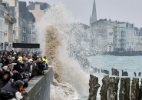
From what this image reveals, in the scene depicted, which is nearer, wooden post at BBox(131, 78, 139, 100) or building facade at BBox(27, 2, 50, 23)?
→ wooden post at BBox(131, 78, 139, 100)

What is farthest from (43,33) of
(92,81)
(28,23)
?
(28,23)

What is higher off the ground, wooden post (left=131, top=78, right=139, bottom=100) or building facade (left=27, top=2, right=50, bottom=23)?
building facade (left=27, top=2, right=50, bottom=23)

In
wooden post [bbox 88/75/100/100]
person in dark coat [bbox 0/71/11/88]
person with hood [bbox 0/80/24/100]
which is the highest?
person in dark coat [bbox 0/71/11/88]

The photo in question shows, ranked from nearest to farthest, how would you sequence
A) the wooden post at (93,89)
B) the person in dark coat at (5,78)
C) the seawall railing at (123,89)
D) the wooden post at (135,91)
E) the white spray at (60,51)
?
1. the person in dark coat at (5,78)
2. the wooden post at (135,91)
3. the seawall railing at (123,89)
4. the wooden post at (93,89)
5. the white spray at (60,51)

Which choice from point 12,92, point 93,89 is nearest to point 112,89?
point 93,89

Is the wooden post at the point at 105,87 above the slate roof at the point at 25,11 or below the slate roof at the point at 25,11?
below

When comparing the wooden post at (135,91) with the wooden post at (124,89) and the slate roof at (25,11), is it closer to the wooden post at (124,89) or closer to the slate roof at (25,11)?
the wooden post at (124,89)

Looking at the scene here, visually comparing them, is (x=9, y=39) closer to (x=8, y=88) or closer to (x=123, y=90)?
(x=123, y=90)

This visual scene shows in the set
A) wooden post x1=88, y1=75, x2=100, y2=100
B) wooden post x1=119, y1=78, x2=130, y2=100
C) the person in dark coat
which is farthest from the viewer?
wooden post x1=88, y1=75, x2=100, y2=100

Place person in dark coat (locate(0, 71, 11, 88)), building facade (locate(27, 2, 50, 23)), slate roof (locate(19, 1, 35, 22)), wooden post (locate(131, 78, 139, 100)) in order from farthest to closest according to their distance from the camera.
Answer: building facade (locate(27, 2, 50, 23)) < slate roof (locate(19, 1, 35, 22)) < wooden post (locate(131, 78, 139, 100)) < person in dark coat (locate(0, 71, 11, 88))

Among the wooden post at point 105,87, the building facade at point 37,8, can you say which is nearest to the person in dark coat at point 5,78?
the wooden post at point 105,87

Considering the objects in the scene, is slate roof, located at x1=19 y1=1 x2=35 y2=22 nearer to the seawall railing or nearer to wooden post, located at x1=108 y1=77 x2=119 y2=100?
the seawall railing

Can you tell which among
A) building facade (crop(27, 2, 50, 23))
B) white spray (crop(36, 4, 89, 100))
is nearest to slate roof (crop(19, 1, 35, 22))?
building facade (crop(27, 2, 50, 23))

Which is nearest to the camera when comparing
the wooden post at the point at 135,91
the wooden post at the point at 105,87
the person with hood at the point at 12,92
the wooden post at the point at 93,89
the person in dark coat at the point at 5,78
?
the person with hood at the point at 12,92
